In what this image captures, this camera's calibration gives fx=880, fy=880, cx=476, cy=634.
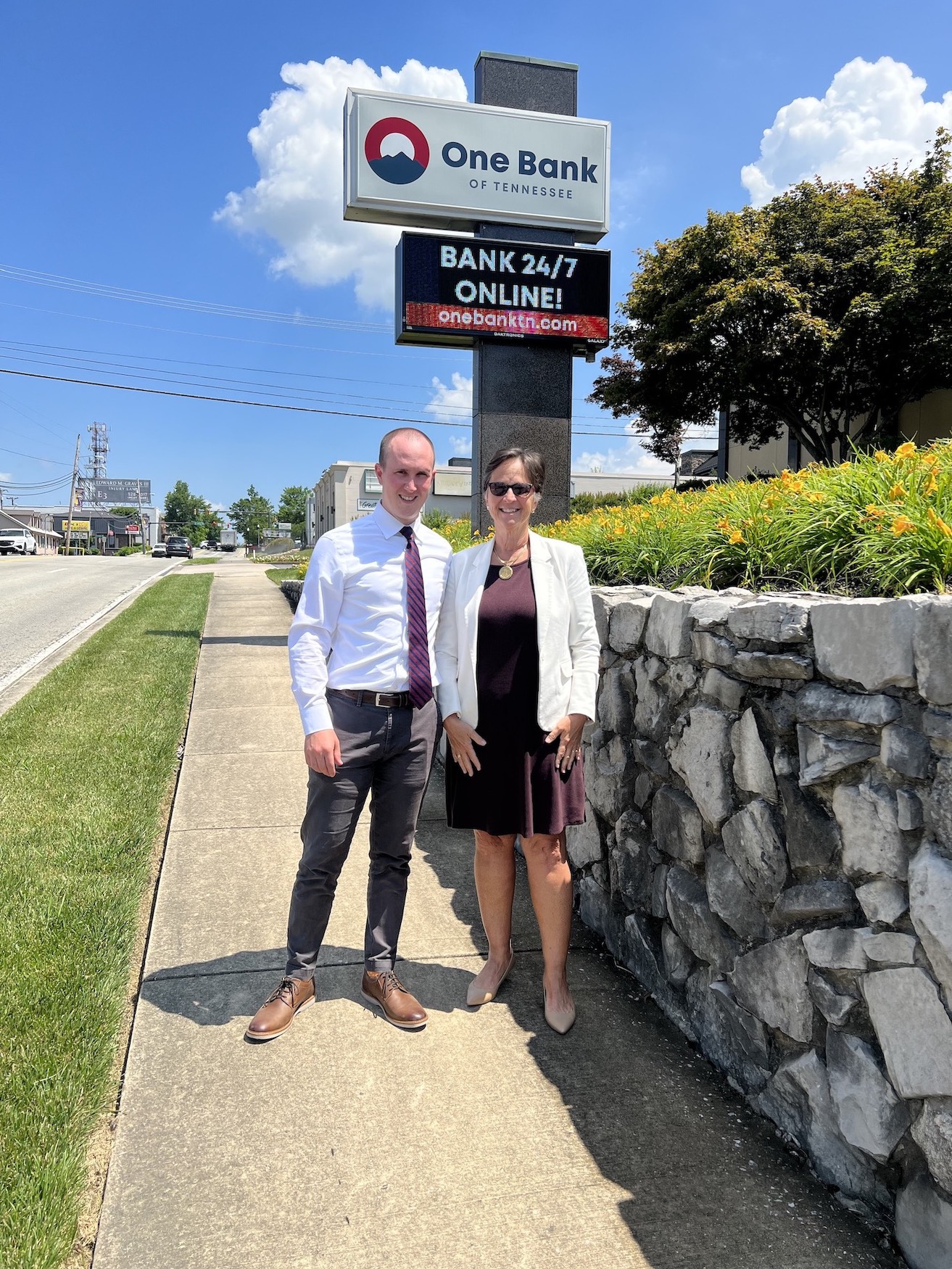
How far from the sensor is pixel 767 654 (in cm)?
→ 250

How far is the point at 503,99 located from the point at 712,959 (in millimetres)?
10859

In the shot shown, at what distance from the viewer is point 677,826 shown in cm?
305

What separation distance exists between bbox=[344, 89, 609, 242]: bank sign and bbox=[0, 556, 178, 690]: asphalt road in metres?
Result: 7.11

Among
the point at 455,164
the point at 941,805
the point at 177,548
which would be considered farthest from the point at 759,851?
the point at 177,548

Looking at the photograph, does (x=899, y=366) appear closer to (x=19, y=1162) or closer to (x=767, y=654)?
(x=767, y=654)

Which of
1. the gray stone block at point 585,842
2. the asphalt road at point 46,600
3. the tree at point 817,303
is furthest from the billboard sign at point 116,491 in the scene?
the gray stone block at point 585,842

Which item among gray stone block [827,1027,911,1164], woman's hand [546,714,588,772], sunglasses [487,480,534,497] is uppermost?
sunglasses [487,480,534,497]

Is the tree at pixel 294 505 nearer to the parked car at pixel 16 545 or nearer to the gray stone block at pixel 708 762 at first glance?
the parked car at pixel 16 545

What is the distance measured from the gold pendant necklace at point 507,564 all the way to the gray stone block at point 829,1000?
1.53 m

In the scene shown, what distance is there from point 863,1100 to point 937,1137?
0.23 m

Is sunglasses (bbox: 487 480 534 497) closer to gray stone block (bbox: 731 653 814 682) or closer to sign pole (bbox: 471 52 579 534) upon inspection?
gray stone block (bbox: 731 653 814 682)

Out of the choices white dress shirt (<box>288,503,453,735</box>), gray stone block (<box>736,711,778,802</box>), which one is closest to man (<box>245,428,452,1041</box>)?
white dress shirt (<box>288,503,453,735</box>)

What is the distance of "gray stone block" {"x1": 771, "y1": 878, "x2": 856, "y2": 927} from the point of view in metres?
2.23

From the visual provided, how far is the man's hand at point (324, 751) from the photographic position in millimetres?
2840
